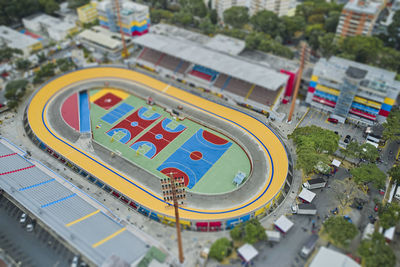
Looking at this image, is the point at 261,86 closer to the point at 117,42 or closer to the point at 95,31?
the point at 117,42

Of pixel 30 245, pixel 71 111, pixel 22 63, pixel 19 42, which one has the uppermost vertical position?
pixel 19 42

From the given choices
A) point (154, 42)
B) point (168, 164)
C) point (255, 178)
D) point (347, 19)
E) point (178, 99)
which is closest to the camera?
point (255, 178)

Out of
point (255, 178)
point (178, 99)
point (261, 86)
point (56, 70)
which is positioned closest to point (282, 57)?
point (261, 86)

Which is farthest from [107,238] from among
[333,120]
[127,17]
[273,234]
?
[127,17]

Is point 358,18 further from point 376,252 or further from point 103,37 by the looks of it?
point 103,37

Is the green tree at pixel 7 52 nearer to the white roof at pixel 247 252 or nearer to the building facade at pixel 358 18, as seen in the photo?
the white roof at pixel 247 252

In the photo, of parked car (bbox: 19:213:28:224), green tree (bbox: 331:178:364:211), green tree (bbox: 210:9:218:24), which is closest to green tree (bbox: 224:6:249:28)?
green tree (bbox: 210:9:218:24)

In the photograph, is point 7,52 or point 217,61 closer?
point 217,61
